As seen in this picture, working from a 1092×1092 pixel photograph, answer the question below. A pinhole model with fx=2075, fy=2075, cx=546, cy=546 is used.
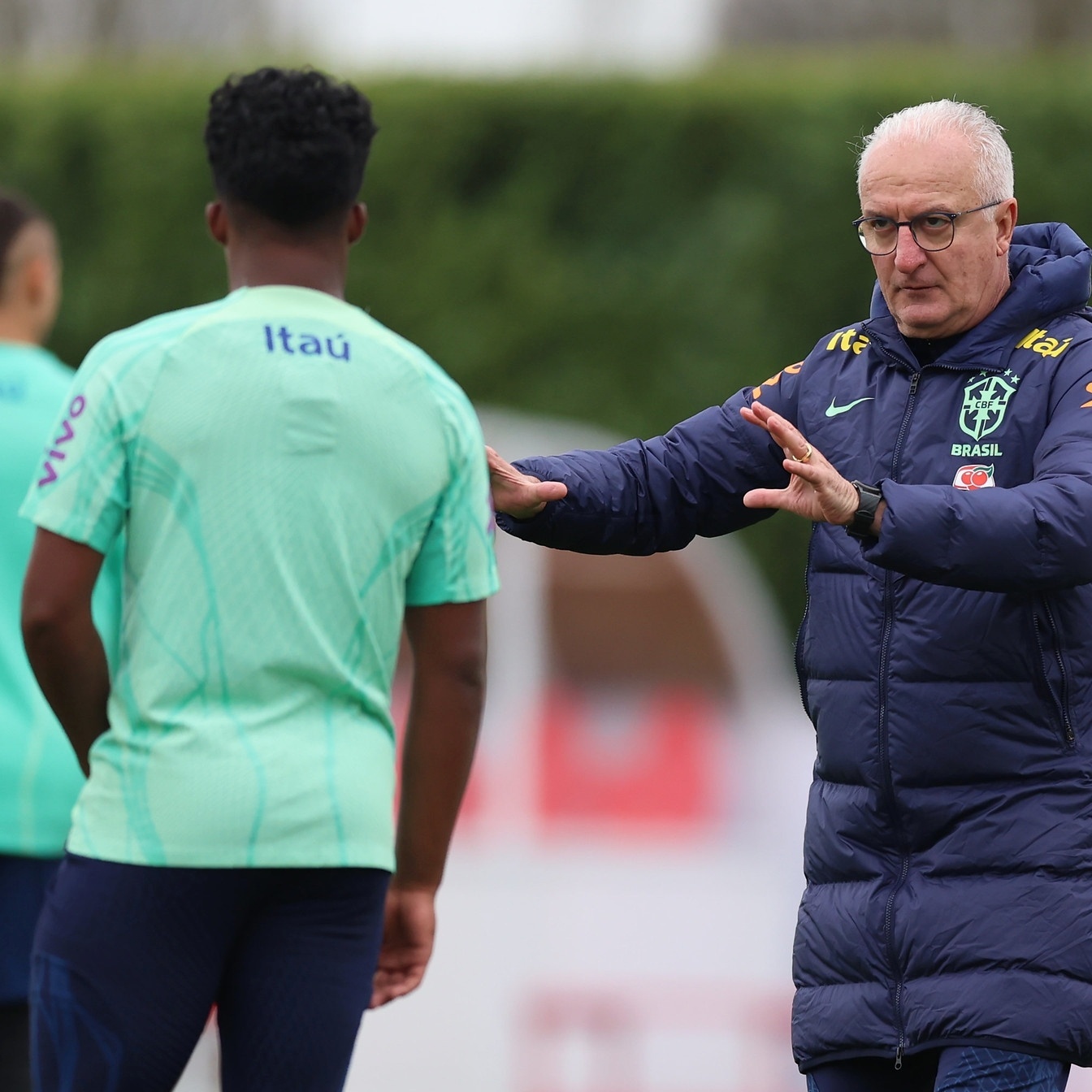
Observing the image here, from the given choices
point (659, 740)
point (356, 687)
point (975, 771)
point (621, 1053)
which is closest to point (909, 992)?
point (975, 771)

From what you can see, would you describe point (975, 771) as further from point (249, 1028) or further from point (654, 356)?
point (654, 356)

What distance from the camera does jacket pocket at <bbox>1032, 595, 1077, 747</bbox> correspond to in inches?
118

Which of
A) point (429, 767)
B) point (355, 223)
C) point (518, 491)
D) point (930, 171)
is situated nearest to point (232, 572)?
point (429, 767)

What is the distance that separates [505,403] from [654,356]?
89cm

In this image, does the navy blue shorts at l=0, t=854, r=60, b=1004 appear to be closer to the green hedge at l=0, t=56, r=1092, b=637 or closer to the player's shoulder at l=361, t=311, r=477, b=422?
the player's shoulder at l=361, t=311, r=477, b=422

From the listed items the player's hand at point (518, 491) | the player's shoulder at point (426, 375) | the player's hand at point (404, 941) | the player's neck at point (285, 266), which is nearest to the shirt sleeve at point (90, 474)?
the player's neck at point (285, 266)

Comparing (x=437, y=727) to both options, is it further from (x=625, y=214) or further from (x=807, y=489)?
(x=625, y=214)

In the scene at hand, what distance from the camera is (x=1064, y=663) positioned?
3.00m

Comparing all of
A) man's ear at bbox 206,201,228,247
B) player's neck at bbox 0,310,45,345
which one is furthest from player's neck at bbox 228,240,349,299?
player's neck at bbox 0,310,45,345

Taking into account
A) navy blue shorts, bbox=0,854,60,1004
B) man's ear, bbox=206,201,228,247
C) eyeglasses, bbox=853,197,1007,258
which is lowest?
navy blue shorts, bbox=0,854,60,1004

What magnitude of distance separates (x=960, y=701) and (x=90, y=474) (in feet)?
4.19

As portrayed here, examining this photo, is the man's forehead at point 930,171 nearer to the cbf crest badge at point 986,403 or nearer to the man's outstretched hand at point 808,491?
the cbf crest badge at point 986,403

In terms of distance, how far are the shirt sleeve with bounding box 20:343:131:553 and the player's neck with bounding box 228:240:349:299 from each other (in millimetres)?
249

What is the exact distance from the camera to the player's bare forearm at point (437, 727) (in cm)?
289
